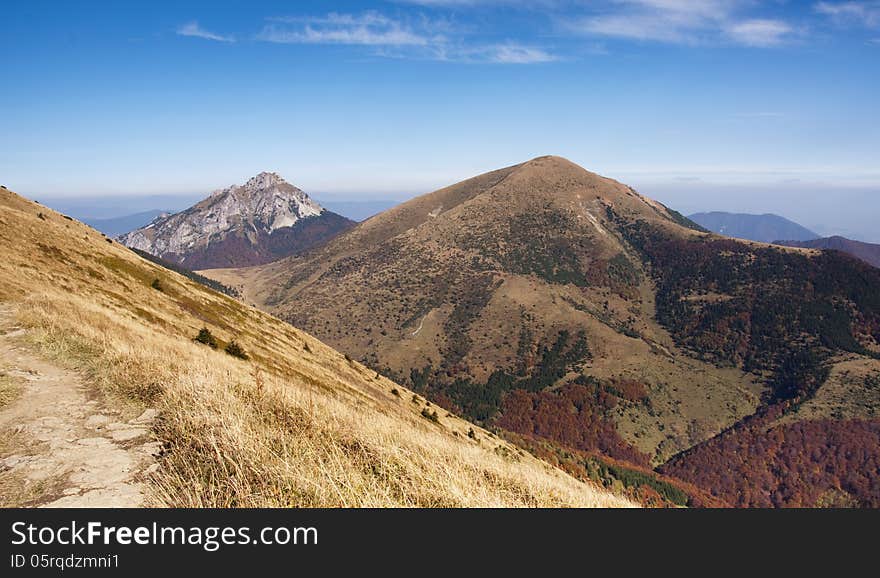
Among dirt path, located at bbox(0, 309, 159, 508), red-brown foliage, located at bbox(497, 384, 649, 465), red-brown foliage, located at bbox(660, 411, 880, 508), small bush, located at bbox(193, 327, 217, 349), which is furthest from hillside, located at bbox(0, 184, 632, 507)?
red-brown foliage, located at bbox(660, 411, 880, 508)

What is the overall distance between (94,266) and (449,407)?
15226cm

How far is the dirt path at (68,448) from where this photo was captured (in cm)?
550

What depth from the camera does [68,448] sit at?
6.85 m

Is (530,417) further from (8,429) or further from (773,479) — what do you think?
(8,429)

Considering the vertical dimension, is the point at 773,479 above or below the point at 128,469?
below

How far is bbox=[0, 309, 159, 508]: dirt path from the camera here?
18.0 feet

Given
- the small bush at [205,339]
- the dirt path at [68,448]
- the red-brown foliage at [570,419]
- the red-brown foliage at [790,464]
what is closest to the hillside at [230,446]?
the dirt path at [68,448]

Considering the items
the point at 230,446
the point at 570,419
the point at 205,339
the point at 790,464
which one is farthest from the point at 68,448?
the point at 790,464

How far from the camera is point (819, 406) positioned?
178 m

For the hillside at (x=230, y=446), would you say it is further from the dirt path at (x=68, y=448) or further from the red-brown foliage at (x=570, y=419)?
the red-brown foliage at (x=570, y=419)

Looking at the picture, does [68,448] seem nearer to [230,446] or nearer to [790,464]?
[230,446]

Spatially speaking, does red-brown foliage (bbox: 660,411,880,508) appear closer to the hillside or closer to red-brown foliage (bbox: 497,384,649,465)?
red-brown foliage (bbox: 497,384,649,465)

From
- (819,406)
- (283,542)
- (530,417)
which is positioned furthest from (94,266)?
(819,406)

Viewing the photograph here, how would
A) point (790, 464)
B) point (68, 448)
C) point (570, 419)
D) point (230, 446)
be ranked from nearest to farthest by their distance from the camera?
point (230, 446) → point (68, 448) → point (790, 464) → point (570, 419)
